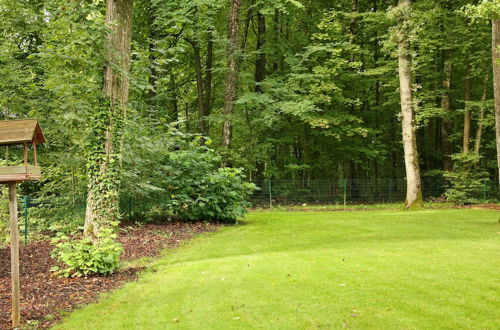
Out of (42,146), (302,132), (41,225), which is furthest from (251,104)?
(41,225)

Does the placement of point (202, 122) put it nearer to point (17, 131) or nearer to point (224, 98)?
point (224, 98)

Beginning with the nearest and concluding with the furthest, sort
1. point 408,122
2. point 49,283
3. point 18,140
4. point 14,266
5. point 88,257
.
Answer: point 14,266
point 18,140
point 49,283
point 88,257
point 408,122

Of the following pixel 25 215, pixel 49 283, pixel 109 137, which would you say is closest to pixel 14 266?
pixel 49 283

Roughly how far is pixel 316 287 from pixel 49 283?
13.5 feet

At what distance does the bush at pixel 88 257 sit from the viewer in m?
7.39

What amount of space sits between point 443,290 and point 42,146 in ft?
38.4

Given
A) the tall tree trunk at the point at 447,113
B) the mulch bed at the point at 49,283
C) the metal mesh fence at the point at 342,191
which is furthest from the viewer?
the tall tree trunk at the point at 447,113

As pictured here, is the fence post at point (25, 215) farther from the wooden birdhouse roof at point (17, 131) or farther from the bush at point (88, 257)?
the wooden birdhouse roof at point (17, 131)

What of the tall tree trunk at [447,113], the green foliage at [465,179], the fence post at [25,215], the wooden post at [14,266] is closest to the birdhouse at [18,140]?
the wooden post at [14,266]

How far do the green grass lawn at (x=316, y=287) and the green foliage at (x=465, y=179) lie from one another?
11.3 m

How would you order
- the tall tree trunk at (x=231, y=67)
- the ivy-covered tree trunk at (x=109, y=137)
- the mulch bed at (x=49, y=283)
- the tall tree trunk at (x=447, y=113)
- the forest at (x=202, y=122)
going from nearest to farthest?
the mulch bed at (x=49, y=283) → the forest at (x=202, y=122) → the ivy-covered tree trunk at (x=109, y=137) → the tall tree trunk at (x=231, y=67) → the tall tree trunk at (x=447, y=113)

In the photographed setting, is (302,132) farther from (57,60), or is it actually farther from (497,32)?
(57,60)

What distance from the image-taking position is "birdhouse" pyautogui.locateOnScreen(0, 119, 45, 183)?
529 cm

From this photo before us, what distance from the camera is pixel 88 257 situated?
7516 millimetres
